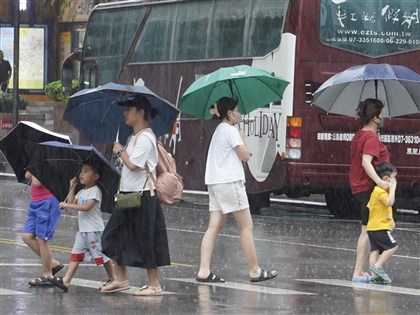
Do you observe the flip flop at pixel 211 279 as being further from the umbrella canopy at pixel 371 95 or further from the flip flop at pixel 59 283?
the umbrella canopy at pixel 371 95

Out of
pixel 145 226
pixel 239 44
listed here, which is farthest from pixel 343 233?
pixel 145 226

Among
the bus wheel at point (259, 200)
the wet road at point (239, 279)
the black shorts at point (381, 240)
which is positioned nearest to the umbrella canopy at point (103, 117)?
the wet road at point (239, 279)

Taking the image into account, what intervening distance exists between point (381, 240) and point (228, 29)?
10.6 metres

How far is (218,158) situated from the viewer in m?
13.5

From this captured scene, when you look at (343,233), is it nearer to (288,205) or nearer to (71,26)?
(288,205)

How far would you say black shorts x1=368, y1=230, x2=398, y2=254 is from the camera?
13.6m

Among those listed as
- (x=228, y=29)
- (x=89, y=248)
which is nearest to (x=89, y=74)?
(x=228, y=29)

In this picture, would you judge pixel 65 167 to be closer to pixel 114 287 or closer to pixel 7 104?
pixel 114 287

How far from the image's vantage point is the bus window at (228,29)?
76.8 feet

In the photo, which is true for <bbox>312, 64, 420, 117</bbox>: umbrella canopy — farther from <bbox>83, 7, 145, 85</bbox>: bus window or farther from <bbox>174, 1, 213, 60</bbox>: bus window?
<bbox>83, 7, 145, 85</bbox>: bus window

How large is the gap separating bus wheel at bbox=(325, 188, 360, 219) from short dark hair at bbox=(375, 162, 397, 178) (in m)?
9.45

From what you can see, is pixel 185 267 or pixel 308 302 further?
pixel 185 267

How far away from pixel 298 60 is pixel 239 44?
1645 mm

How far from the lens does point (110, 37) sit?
27.4 m
